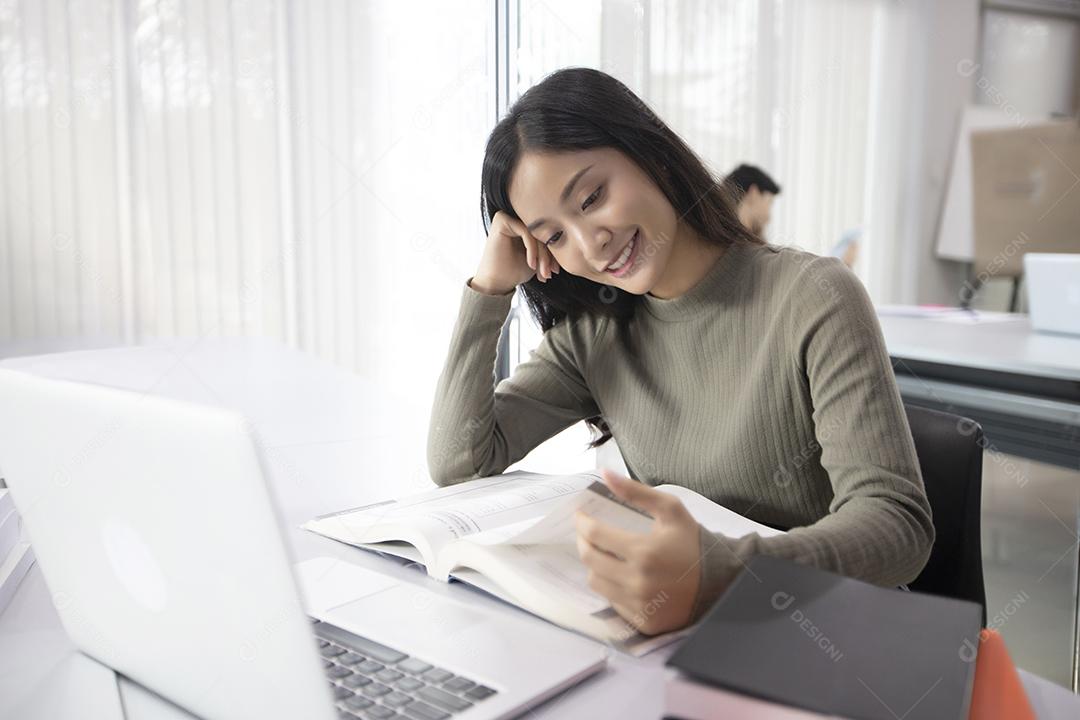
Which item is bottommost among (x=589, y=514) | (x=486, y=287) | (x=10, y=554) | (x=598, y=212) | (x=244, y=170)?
(x=10, y=554)

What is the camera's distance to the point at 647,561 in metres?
0.67

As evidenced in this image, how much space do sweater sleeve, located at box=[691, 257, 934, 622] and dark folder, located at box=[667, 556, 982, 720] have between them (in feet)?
0.44

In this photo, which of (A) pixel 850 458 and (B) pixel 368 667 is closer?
(B) pixel 368 667

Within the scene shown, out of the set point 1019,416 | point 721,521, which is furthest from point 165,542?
point 1019,416

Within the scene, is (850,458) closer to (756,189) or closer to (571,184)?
(571,184)

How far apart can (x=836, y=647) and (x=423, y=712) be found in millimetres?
259

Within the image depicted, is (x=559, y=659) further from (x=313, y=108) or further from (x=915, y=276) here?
(x=915, y=276)

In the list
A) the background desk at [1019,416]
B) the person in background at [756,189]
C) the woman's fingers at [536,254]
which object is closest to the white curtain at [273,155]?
the person in background at [756,189]

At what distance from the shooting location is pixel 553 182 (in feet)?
3.62

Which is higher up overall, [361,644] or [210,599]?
[210,599]

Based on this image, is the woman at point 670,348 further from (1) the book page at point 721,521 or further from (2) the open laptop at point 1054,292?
(2) the open laptop at point 1054,292

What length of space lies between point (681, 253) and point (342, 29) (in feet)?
9.13

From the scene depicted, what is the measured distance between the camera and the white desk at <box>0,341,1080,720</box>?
0.63 m

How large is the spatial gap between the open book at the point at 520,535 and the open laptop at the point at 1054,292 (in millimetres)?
1667
